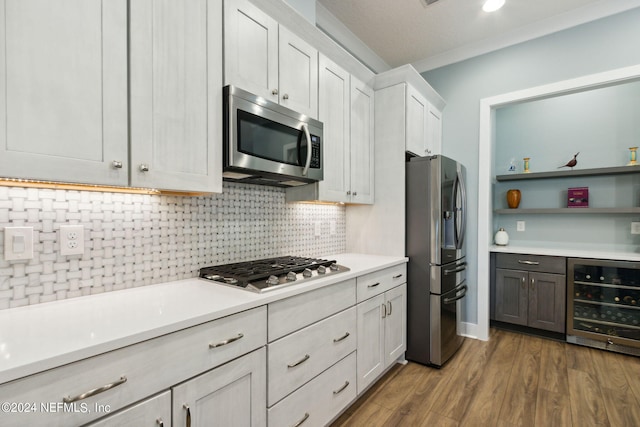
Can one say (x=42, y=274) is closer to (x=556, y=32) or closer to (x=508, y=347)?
(x=508, y=347)

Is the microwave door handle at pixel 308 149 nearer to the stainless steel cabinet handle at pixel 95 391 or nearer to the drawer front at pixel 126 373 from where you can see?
the drawer front at pixel 126 373

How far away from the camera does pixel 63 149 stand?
1.03 meters

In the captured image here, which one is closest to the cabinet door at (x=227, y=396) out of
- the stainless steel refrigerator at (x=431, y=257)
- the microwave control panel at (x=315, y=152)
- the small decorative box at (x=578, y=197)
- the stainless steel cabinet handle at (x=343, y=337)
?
the stainless steel cabinet handle at (x=343, y=337)

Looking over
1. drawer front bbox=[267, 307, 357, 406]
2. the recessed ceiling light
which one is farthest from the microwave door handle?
the recessed ceiling light

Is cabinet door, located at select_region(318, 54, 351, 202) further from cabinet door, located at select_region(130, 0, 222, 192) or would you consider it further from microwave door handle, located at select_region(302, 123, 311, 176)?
cabinet door, located at select_region(130, 0, 222, 192)

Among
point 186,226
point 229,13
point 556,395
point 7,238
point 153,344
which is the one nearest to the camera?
point 153,344

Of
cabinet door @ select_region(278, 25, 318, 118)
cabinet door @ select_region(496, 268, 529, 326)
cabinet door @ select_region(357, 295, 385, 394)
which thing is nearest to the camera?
cabinet door @ select_region(278, 25, 318, 118)

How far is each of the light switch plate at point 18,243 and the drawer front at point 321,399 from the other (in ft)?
3.84

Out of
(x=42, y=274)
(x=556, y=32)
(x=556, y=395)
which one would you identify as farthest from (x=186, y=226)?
(x=556, y=32)

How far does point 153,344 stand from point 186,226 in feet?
2.66

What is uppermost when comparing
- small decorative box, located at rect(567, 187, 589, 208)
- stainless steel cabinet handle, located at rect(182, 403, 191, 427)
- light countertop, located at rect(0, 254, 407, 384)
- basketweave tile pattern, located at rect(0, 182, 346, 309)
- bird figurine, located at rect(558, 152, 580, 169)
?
bird figurine, located at rect(558, 152, 580, 169)

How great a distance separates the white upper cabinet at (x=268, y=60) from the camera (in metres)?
1.58

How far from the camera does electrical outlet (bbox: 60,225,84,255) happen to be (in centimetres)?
123

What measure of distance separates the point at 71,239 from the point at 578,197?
14.7 feet
